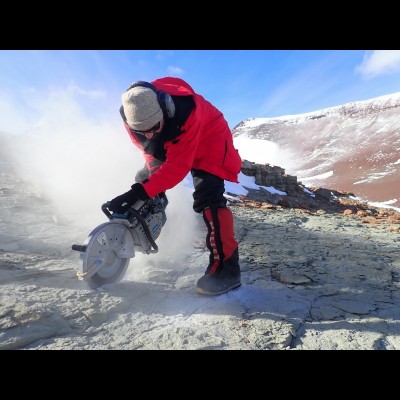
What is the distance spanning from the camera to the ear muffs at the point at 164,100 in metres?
2.21

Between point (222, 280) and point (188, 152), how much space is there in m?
1.02

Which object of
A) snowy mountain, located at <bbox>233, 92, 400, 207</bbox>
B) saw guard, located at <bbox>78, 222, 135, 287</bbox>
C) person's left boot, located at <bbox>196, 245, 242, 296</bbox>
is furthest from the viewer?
snowy mountain, located at <bbox>233, 92, 400, 207</bbox>

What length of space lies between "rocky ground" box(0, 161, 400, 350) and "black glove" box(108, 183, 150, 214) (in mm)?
624

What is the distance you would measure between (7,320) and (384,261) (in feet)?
11.1

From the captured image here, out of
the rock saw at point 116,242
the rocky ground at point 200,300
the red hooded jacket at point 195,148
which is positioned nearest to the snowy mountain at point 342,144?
the rocky ground at point 200,300

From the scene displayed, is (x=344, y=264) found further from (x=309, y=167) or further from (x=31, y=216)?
(x=309, y=167)

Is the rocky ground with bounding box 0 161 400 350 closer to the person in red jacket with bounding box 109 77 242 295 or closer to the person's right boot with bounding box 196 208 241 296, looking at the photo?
the person's right boot with bounding box 196 208 241 296

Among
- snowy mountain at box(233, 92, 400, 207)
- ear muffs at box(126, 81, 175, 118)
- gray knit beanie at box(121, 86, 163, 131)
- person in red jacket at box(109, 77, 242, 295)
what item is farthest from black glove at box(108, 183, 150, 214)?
snowy mountain at box(233, 92, 400, 207)

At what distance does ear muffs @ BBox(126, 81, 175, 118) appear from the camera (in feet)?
7.26

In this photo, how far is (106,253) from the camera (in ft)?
8.09

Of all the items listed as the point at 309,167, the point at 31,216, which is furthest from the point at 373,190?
the point at 31,216

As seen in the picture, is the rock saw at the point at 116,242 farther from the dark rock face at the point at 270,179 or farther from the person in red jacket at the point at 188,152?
the dark rock face at the point at 270,179
